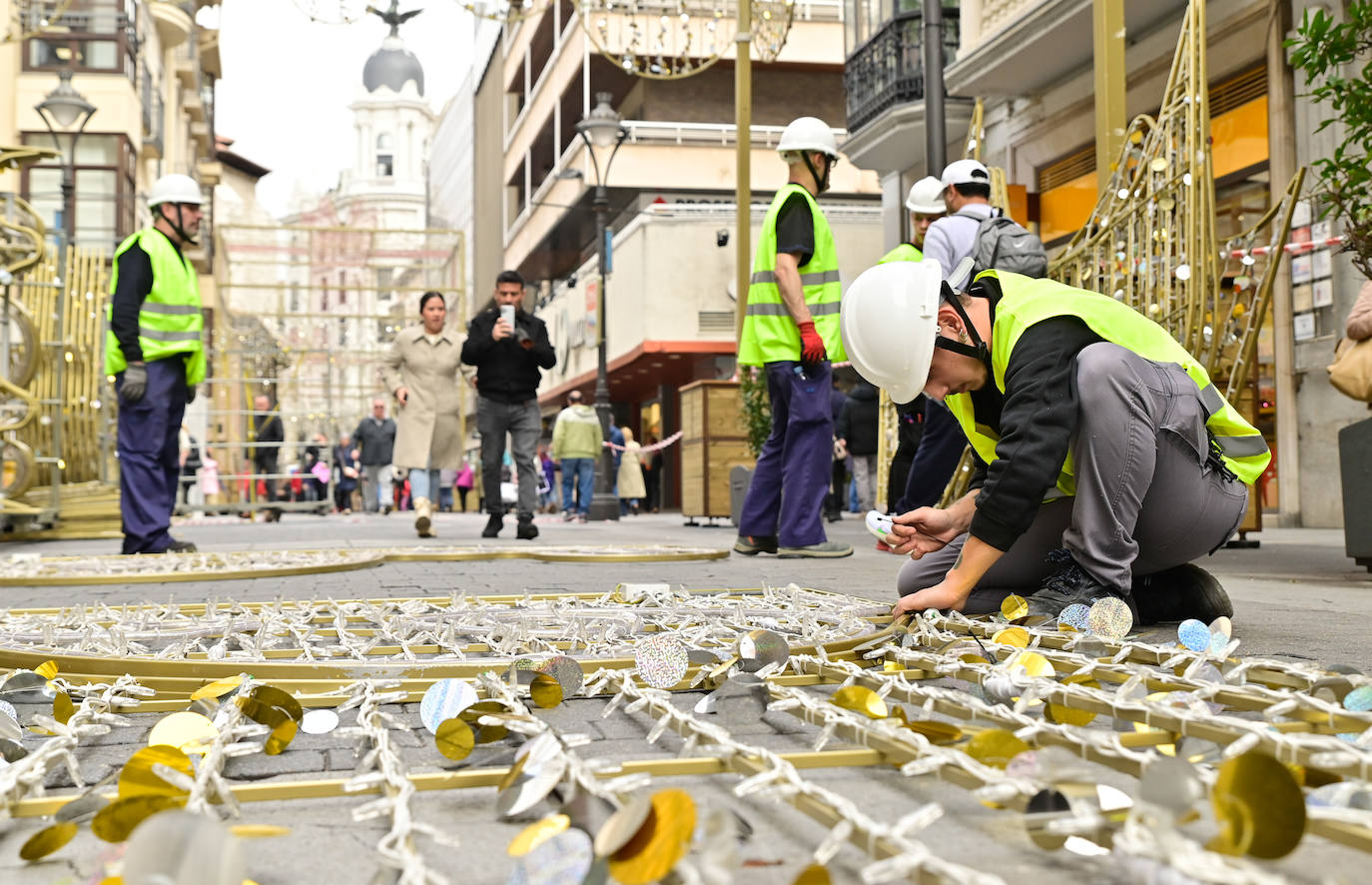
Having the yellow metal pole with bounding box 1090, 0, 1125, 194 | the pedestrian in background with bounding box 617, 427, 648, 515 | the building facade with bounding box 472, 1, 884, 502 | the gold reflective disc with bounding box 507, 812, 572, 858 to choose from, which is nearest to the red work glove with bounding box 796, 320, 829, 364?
the yellow metal pole with bounding box 1090, 0, 1125, 194

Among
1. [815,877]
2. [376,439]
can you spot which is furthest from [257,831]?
[376,439]

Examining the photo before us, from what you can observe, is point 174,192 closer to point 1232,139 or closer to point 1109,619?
point 1109,619

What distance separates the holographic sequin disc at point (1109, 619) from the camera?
113 inches

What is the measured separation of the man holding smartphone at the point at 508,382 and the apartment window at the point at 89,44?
74.7 feet

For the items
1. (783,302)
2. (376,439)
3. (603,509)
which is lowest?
(603,509)

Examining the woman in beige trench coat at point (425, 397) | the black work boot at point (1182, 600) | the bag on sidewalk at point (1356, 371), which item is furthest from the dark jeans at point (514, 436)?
the black work boot at point (1182, 600)

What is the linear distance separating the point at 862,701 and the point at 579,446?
16.3 m

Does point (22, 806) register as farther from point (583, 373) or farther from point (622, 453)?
point (583, 373)

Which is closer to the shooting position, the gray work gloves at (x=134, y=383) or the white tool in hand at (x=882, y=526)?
the white tool in hand at (x=882, y=526)

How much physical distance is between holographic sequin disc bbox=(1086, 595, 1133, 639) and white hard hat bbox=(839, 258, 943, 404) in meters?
0.62

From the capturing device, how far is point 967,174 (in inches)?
250

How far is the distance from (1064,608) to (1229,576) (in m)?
2.86

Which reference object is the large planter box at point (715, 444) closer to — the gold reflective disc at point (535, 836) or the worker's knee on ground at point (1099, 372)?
the worker's knee on ground at point (1099, 372)

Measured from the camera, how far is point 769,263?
7035 mm
